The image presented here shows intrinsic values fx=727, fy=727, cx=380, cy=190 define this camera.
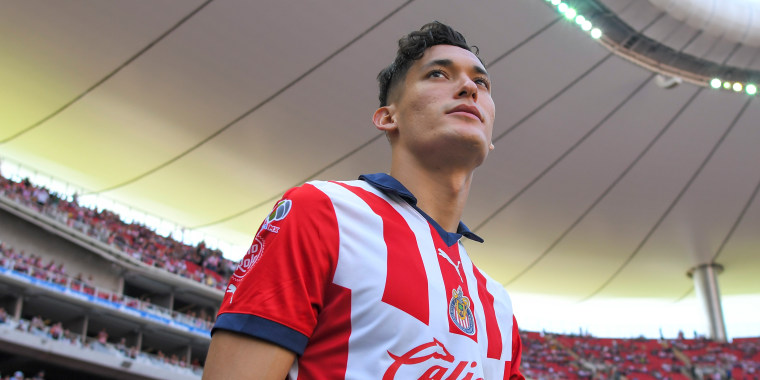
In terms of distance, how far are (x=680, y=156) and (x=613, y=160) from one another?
6.32 ft

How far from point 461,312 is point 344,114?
16989 millimetres

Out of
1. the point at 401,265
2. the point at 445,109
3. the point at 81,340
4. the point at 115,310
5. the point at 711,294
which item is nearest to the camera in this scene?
the point at 401,265

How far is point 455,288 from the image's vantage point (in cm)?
156

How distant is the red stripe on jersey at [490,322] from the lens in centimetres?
168

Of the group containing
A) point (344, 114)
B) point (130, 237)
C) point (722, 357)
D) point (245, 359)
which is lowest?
point (245, 359)

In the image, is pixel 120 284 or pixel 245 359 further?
pixel 120 284

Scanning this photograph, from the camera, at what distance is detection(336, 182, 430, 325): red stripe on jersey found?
1360 mm

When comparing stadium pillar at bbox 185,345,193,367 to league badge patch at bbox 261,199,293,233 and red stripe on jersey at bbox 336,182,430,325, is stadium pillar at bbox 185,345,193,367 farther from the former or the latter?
league badge patch at bbox 261,199,293,233

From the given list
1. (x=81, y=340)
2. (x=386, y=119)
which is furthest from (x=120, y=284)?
(x=386, y=119)

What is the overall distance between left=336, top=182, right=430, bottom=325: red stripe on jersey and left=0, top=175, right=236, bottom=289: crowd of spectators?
17.8 meters

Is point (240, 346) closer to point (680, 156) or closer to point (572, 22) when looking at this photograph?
point (572, 22)

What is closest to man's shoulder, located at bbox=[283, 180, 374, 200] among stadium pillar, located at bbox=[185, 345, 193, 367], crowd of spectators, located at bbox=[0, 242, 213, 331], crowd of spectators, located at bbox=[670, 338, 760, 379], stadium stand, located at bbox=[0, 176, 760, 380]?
stadium stand, located at bbox=[0, 176, 760, 380]

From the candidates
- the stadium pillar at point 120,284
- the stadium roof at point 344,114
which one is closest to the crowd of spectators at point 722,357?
the stadium roof at point 344,114

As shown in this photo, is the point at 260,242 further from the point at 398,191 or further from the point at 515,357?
the point at 515,357
